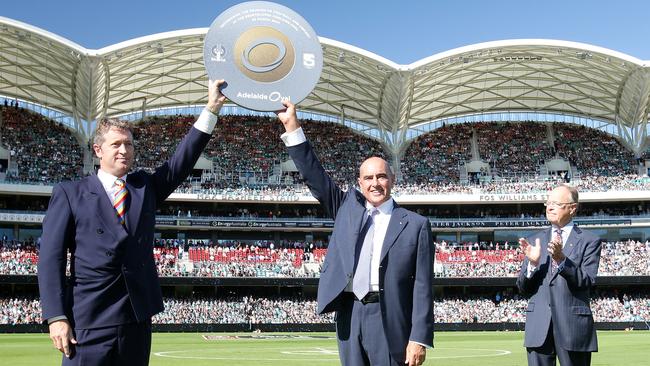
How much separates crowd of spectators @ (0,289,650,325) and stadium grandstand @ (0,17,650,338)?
139 millimetres

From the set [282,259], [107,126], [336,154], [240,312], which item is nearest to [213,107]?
[107,126]

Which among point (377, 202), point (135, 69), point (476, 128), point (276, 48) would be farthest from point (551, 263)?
point (476, 128)

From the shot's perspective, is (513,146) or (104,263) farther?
(513,146)

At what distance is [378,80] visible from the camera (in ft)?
187

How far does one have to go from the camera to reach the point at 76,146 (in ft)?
195

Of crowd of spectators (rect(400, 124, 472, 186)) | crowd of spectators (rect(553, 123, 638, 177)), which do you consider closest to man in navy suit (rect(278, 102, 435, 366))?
crowd of spectators (rect(400, 124, 472, 186))

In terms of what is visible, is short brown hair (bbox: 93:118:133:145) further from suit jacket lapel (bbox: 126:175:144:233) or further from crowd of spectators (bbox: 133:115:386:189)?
crowd of spectators (bbox: 133:115:386:189)

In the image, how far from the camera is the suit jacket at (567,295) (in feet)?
24.3

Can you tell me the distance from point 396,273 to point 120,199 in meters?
2.17

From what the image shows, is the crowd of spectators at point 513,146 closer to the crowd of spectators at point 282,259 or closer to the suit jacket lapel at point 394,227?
the crowd of spectators at point 282,259

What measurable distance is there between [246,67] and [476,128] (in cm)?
6102

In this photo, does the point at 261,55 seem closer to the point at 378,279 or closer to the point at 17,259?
the point at 378,279

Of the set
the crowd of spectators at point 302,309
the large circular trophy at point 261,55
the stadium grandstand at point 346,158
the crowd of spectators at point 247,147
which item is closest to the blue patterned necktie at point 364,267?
the large circular trophy at point 261,55

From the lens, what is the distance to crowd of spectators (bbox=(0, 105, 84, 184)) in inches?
2172
